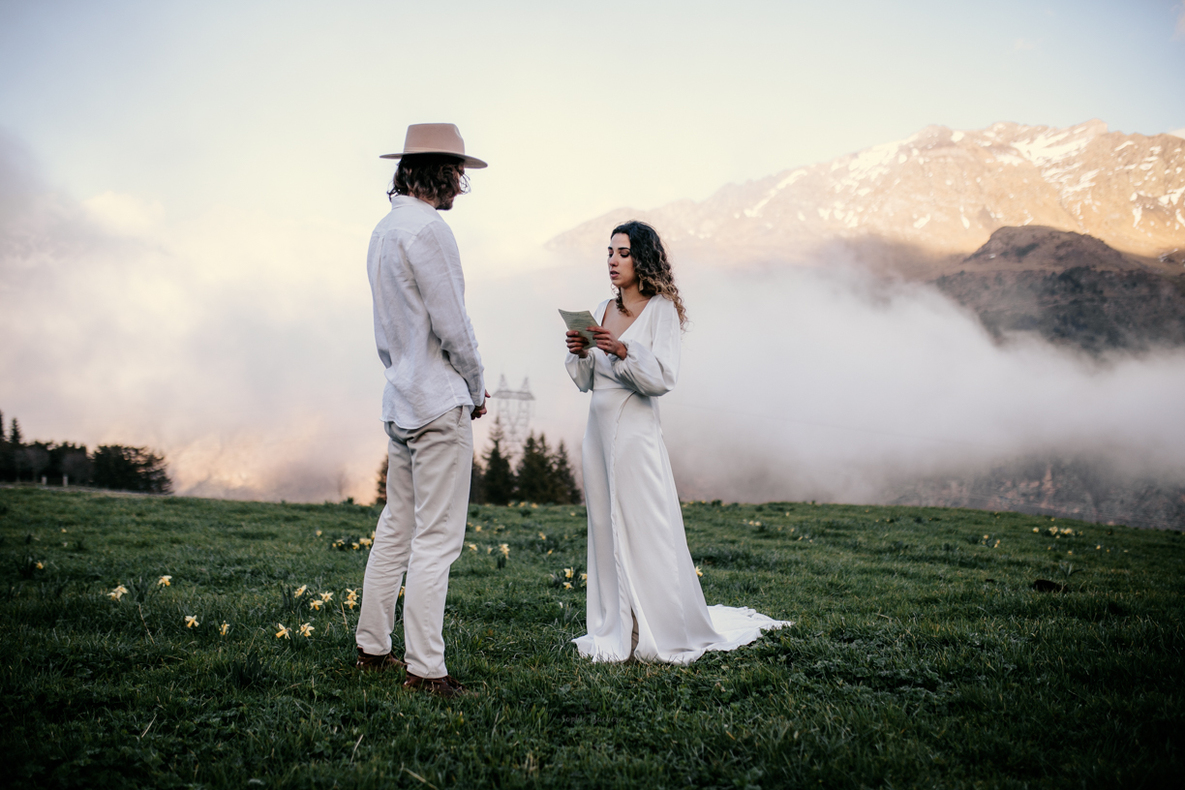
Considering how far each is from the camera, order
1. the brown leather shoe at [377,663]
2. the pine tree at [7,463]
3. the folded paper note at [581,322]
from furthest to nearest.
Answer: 1. the pine tree at [7,463]
2. the folded paper note at [581,322]
3. the brown leather shoe at [377,663]

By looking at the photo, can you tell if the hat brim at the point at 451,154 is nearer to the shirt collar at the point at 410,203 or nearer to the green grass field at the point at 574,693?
the shirt collar at the point at 410,203

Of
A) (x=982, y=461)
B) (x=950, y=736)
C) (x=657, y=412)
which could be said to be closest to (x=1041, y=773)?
(x=950, y=736)

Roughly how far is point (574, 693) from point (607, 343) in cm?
241

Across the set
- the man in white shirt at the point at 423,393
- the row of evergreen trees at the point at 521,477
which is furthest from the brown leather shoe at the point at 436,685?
the row of evergreen trees at the point at 521,477

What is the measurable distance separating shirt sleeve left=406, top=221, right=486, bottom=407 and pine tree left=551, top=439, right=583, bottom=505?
53.8 m

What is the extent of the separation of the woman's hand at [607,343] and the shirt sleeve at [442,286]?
1152 mm

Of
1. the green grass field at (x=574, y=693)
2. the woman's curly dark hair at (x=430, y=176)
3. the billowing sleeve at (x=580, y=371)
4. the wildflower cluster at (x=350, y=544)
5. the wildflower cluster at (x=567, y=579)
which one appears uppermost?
the woman's curly dark hair at (x=430, y=176)

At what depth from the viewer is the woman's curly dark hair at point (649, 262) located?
5.31 meters

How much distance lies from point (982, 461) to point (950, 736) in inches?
8906

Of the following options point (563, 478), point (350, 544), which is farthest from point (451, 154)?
point (563, 478)

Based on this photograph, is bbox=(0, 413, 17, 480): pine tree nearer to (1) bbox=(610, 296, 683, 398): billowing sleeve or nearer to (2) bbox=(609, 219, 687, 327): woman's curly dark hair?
(2) bbox=(609, 219, 687, 327): woman's curly dark hair

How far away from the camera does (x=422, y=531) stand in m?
3.95

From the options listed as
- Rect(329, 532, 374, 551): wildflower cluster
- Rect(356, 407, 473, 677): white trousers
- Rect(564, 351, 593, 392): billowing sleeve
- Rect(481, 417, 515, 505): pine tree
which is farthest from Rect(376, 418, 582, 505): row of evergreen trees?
Rect(356, 407, 473, 677): white trousers

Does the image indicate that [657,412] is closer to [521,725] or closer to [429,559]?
[429,559]
